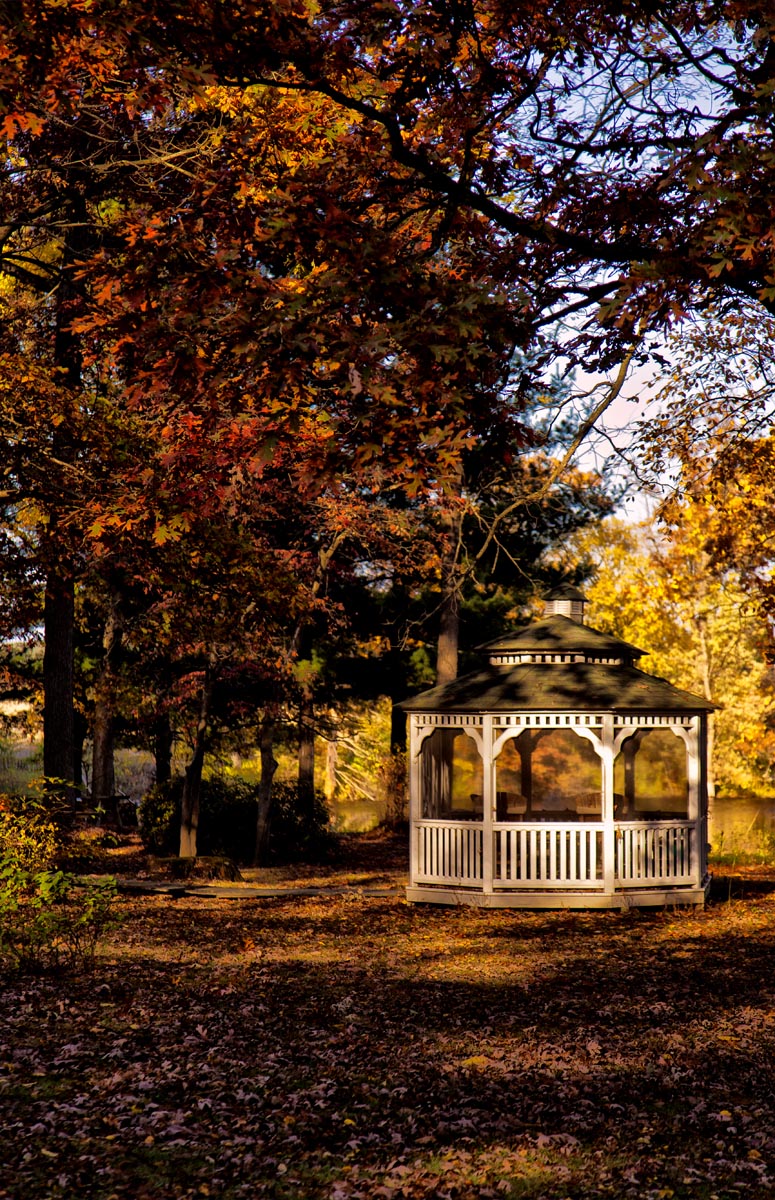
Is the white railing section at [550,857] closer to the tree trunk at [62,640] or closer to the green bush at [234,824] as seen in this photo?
the tree trunk at [62,640]

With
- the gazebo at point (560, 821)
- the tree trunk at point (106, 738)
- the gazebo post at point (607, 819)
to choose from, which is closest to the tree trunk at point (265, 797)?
the tree trunk at point (106, 738)

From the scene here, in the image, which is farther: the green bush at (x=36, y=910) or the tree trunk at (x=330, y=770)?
the tree trunk at (x=330, y=770)

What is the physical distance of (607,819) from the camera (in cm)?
1546

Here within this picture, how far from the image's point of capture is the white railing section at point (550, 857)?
1536 centimetres

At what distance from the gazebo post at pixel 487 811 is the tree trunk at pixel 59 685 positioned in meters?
6.31

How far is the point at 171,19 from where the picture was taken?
6.48m

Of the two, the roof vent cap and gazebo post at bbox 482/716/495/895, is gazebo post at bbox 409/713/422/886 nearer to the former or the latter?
gazebo post at bbox 482/716/495/895

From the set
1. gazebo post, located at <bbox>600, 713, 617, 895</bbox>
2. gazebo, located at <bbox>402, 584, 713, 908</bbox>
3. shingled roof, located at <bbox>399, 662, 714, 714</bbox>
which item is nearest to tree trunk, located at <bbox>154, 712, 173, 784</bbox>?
gazebo, located at <bbox>402, 584, 713, 908</bbox>

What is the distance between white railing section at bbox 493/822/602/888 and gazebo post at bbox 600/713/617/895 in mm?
108

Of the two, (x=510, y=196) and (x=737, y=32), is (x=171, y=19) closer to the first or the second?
(x=510, y=196)

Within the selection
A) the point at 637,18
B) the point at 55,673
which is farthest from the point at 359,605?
the point at 637,18

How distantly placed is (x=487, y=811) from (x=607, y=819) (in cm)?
155

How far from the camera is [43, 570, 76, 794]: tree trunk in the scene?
17625mm

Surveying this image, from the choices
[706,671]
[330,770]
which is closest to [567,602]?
[330,770]
